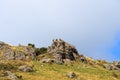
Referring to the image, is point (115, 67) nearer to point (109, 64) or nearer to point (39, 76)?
point (109, 64)

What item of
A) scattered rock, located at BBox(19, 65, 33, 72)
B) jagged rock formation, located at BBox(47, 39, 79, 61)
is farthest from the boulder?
scattered rock, located at BBox(19, 65, 33, 72)

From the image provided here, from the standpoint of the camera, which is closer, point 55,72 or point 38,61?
point 55,72

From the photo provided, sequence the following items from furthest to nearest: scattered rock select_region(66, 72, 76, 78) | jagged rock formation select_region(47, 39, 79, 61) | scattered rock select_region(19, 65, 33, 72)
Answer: jagged rock formation select_region(47, 39, 79, 61) < scattered rock select_region(19, 65, 33, 72) < scattered rock select_region(66, 72, 76, 78)

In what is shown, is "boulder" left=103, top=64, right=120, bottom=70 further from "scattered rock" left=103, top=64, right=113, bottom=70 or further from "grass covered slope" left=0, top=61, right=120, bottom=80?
"grass covered slope" left=0, top=61, right=120, bottom=80

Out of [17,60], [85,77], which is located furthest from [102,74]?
[17,60]

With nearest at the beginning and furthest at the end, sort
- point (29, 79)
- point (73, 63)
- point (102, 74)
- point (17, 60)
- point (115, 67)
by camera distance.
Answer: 1. point (29, 79)
2. point (102, 74)
3. point (17, 60)
4. point (73, 63)
5. point (115, 67)

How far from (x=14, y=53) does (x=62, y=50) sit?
13626 mm

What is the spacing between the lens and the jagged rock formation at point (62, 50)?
92.8 meters

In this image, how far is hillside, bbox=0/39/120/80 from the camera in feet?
228

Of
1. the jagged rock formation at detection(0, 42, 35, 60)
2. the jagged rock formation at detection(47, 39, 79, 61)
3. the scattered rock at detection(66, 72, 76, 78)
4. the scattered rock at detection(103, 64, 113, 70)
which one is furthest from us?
the scattered rock at detection(103, 64, 113, 70)

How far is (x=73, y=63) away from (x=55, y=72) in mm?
17250

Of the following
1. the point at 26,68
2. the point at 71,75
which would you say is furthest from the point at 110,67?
the point at 26,68

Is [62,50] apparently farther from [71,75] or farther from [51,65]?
Result: [71,75]

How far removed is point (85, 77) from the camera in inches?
2825
